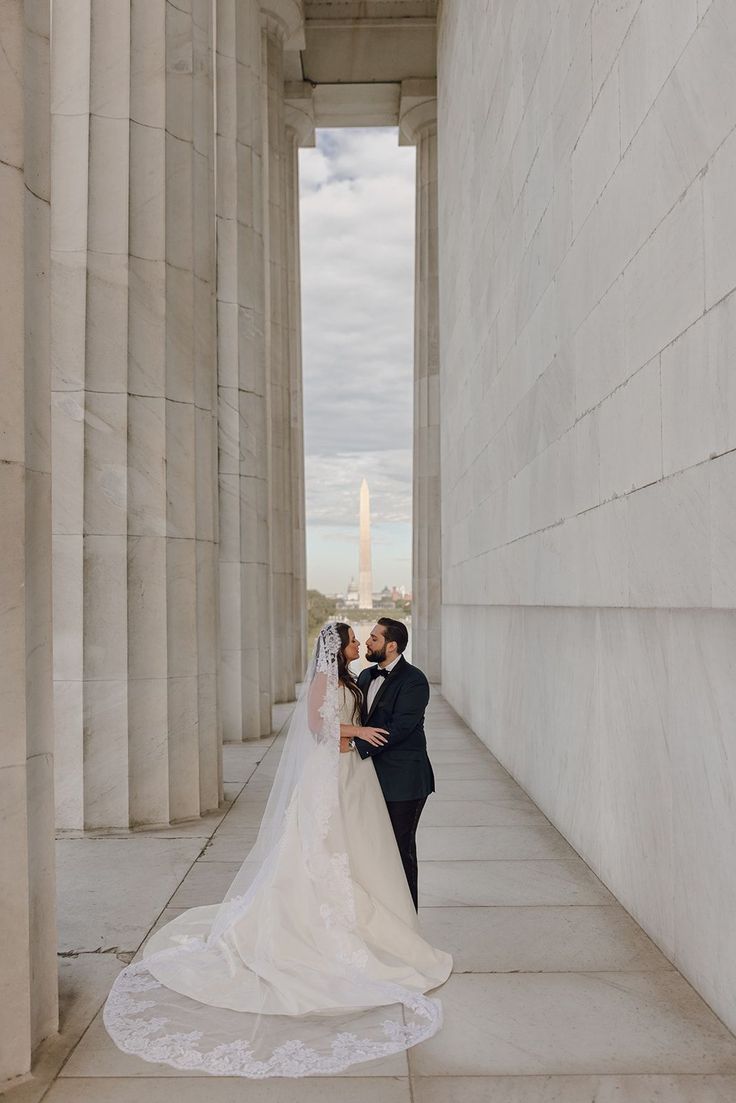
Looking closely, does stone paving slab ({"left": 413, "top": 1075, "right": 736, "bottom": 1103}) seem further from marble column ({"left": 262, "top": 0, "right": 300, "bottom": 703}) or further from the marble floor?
marble column ({"left": 262, "top": 0, "right": 300, "bottom": 703})

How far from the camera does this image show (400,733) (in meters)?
6.94

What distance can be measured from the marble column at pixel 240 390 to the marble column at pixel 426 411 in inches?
420

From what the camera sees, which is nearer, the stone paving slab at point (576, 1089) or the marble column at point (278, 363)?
the stone paving slab at point (576, 1089)

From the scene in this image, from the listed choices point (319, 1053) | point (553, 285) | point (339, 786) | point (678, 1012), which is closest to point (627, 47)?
point (553, 285)

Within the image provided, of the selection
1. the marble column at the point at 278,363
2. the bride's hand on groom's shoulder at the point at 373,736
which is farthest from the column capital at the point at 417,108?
the bride's hand on groom's shoulder at the point at 373,736

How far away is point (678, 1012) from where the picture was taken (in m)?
5.84

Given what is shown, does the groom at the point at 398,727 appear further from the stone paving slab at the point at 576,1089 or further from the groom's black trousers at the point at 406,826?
the stone paving slab at the point at 576,1089

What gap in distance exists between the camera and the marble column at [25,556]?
521 centimetres

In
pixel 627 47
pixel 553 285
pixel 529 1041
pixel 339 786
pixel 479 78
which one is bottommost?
pixel 529 1041

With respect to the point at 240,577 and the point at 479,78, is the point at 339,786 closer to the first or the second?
the point at 240,577

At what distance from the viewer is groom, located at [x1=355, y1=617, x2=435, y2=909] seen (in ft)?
22.8

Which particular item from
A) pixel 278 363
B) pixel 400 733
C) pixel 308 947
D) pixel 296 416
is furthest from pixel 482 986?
pixel 296 416

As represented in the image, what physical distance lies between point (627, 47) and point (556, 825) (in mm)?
7539

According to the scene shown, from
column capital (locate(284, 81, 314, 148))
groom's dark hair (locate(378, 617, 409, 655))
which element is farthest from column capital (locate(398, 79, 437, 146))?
groom's dark hair (locate(378, 617, 409, 655))
